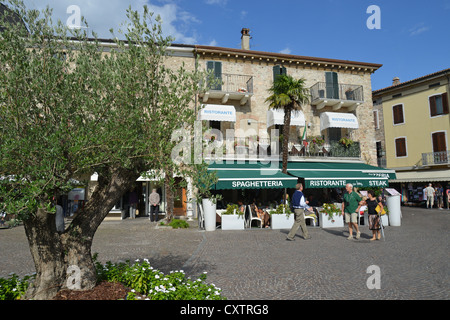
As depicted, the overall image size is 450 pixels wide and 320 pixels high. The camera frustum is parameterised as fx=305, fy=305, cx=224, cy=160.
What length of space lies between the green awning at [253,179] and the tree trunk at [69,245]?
872 cm

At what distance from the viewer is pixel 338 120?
20.5m

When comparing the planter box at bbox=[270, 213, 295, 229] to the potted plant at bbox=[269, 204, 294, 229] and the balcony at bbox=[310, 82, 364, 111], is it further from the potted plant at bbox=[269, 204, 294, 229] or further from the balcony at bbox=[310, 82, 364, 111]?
the balcony at bbox=[310, 82, 364, 111]

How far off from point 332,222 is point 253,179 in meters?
4.20

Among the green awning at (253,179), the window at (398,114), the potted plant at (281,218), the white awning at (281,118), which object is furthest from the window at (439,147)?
the potted plant at (281,218)

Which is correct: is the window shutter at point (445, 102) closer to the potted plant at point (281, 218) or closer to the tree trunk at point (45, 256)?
the potted plant at point (281, 218)

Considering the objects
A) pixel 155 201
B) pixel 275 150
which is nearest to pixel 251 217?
pixel 155 201

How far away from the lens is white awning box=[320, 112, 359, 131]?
2038 centimetres

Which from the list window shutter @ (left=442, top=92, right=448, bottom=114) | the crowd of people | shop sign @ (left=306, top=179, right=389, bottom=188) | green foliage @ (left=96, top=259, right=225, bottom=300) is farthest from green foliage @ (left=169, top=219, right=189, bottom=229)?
window shutter @ (left=442, top=92, right=448, bottom=114)

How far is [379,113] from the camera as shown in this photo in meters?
31.3

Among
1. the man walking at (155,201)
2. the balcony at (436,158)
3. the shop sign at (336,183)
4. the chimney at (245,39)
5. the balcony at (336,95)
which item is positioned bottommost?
the man walking at (155,201)

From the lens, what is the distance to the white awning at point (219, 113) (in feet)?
59.1

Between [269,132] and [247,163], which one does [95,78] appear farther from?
[269,132]

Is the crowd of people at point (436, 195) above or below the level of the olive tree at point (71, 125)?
below

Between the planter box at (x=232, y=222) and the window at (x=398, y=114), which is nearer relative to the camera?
the planter box at (x=232, y=222)
